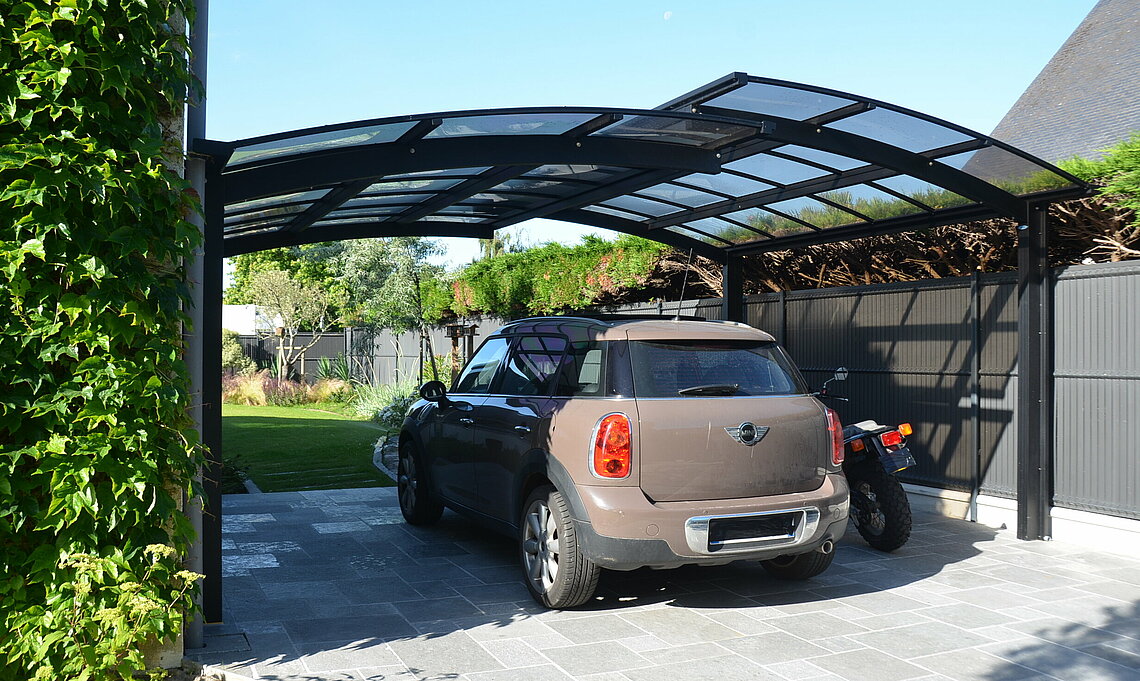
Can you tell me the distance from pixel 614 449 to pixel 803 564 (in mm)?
1920

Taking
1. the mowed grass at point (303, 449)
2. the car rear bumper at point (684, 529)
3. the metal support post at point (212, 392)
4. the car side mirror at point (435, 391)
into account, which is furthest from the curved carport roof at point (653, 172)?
the mowed grass at point (303, 449)

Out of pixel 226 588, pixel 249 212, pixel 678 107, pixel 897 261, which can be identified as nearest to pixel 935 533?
pixel 897 261

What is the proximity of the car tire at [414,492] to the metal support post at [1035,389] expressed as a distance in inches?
192

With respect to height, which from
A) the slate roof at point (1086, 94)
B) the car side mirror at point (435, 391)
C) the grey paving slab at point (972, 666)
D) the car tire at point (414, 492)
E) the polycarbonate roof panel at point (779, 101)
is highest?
the slate roof at point (1086, 94)

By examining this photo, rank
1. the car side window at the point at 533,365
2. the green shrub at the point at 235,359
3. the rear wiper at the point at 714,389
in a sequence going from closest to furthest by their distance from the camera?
the rear wiper at the point at 714,389 → the car side window at the point at 533,365 → the green shrub at the point at 235,359

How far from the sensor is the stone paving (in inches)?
193

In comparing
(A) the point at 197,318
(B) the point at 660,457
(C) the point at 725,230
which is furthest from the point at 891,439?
(A) the point at 197,318

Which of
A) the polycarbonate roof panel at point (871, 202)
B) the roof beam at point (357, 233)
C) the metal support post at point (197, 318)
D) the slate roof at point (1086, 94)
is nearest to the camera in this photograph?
the metal support post at point (197, 318)

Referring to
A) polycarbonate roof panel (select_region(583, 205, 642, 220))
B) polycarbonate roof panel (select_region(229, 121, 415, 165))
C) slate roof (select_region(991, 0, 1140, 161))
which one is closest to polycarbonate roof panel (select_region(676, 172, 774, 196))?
polycarbonate roof panel (select_region(583, 205, 642, 220))

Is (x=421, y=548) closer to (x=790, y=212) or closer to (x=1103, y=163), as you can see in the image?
(x=790, y=212)

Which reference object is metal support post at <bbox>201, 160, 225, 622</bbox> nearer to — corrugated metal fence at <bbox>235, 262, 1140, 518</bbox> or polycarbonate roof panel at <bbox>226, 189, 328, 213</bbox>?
polycarbonate roof panel at <bbox>226, 189, 328, 213</bbox>

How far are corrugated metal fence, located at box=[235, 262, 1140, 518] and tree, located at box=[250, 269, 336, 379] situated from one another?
1838cm

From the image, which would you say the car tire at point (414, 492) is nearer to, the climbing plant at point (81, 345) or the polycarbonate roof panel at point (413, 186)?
the polycarbonate roof panel at point (413, 186)

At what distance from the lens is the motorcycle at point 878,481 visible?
750cm
